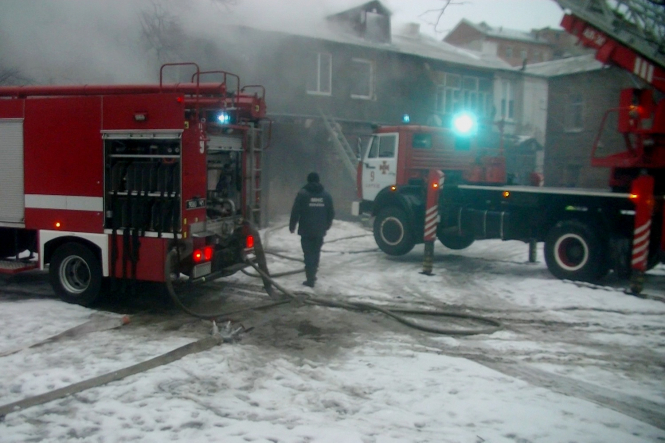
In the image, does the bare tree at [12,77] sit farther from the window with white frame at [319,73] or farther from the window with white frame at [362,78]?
the window with white frame at [362,78]

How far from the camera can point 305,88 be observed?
22203mm

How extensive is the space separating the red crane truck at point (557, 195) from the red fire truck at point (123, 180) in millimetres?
4295

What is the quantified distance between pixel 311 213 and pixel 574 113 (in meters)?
24.0

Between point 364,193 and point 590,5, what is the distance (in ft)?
18.6

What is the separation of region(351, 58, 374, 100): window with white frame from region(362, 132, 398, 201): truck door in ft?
38.3

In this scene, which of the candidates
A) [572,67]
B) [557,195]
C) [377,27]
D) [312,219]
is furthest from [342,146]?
[572,67]

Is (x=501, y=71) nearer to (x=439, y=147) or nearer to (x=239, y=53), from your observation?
(x=239, y=53)

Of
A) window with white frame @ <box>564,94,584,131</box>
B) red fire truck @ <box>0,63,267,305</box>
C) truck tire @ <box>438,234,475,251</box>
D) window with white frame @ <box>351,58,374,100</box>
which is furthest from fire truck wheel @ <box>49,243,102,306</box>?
window with white frame @ <box>564,94,584,131</box>

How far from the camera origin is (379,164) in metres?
12.4

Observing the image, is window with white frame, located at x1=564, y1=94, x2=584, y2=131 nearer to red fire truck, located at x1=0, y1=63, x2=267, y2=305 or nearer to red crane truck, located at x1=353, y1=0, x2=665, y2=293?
red crane truck, located at x1=353, y1=0, x2=665, y2=293

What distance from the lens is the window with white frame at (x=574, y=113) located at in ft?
93.6

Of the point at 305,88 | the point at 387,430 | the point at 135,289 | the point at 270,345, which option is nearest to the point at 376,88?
the point at 305,88

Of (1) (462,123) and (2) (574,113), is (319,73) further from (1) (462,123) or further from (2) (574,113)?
(2) (574,113)

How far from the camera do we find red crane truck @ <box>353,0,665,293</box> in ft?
30.0
